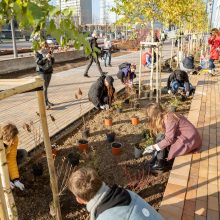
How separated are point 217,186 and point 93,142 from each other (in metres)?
2.78

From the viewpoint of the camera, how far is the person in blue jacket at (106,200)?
1.89 meters

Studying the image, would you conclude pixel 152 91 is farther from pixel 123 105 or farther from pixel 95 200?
pixel 95 200

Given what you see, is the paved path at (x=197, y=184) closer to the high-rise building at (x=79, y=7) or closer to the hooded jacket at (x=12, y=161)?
the hooded jacket at (x=12, y=161)

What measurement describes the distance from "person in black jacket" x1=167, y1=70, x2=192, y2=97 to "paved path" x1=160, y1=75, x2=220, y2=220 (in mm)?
2855

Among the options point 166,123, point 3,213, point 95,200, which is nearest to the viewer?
point 3,213

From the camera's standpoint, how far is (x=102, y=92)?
24.1ft

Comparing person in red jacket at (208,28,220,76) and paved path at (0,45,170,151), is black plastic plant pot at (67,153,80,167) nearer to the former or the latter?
paved path at (0,45,170,151)

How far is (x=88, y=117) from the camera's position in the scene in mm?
7230

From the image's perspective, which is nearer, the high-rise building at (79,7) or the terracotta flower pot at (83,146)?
the high-rise building at (79,7)

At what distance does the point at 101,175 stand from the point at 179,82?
16.2 feet

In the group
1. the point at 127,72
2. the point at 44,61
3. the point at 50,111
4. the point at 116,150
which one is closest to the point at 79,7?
the point at 44,61

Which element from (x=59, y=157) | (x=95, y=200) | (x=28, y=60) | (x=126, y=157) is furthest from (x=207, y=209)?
(x=28, y=60)

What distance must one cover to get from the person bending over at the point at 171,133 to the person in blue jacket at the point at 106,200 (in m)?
1.98

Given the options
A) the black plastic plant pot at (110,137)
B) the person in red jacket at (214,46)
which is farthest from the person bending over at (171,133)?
the person in red jacket at (214,46)
